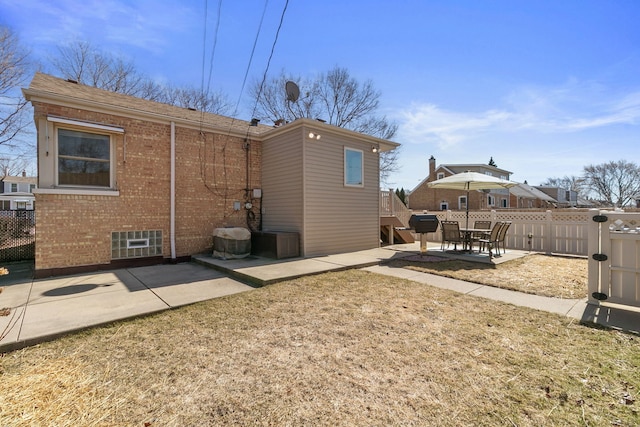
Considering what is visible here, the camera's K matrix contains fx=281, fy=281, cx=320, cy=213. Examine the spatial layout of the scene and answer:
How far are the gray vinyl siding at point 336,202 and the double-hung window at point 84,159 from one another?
4826 millimetres

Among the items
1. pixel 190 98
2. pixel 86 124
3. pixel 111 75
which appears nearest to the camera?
pixel 86 124

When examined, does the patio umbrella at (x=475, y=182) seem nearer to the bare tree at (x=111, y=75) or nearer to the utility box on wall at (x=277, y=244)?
the utility box on wall at (x=277, y=244)

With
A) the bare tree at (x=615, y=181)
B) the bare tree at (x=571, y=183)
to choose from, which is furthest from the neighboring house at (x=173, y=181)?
the bare tree at (x=571, y=183)

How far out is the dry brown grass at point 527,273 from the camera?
4.90 metres

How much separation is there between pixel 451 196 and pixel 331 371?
31541 mm

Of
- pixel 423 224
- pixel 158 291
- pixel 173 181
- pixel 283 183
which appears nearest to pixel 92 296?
pixel 158 291

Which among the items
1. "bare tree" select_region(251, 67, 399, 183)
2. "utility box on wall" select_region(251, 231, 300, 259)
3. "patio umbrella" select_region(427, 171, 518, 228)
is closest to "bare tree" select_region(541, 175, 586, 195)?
"bare tree" select_region(251, 67, 399, 183)

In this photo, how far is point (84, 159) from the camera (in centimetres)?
641

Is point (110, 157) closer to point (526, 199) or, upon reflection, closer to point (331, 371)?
point (331, 371)

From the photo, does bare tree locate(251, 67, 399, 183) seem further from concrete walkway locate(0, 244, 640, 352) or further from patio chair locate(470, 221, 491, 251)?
concrete walkway locate(0, 244, 640, 352)

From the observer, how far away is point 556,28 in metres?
6.94

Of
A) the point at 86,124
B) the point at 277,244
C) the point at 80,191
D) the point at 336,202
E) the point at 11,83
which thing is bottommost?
the point at 277,244

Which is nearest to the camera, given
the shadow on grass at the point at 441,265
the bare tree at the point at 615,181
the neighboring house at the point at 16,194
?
the shadow on grass at the point at 441,265

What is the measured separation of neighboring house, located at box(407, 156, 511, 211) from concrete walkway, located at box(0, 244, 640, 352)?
973 inches
